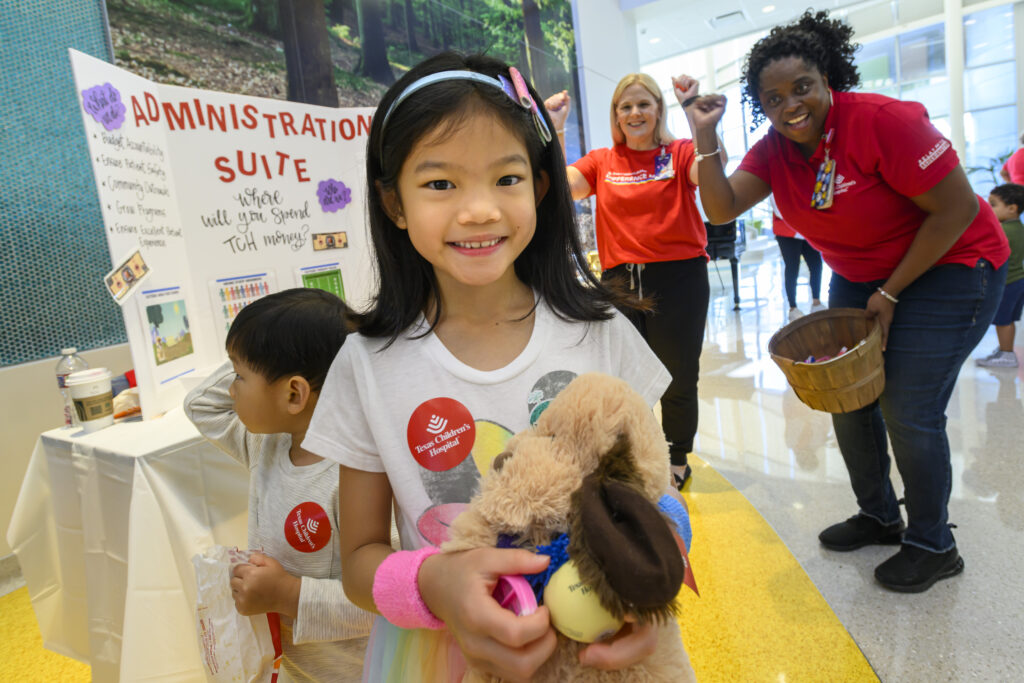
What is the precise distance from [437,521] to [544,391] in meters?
0.23

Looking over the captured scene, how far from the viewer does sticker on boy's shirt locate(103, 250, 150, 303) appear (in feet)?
5.57

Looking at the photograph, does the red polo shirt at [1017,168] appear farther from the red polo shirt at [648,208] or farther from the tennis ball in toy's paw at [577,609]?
the tennis ball in toy's paw at [577,609]

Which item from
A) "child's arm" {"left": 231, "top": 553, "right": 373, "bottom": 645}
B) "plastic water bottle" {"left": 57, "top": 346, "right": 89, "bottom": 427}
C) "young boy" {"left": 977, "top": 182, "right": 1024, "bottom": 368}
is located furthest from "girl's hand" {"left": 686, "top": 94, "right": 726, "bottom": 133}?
"young boy" {"left": 977, "top": 182, "right": 1024, "bottom": 368}

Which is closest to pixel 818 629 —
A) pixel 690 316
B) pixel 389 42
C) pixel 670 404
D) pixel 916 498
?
pixel 916 498

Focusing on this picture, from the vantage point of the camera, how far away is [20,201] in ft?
8.54

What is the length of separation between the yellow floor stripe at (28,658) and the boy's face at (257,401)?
4.74 feet

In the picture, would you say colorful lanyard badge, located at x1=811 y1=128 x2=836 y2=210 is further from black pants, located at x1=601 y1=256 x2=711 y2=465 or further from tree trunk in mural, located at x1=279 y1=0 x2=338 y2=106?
tree trunk in mural, located at x1=279 y1=0 x2=338 y2=106

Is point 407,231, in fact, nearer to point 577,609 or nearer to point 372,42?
point 577,609

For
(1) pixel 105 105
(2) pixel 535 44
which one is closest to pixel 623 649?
(1) pixel 105 105

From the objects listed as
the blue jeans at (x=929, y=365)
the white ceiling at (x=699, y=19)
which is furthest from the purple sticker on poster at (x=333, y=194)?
the white ceiling at (x=699, y=19)

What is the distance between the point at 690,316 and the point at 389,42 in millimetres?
3033

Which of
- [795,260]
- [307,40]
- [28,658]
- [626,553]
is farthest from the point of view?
[795,260]

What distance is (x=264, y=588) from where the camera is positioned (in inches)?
42.6

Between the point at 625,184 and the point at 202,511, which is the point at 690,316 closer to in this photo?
the point at 625,184
